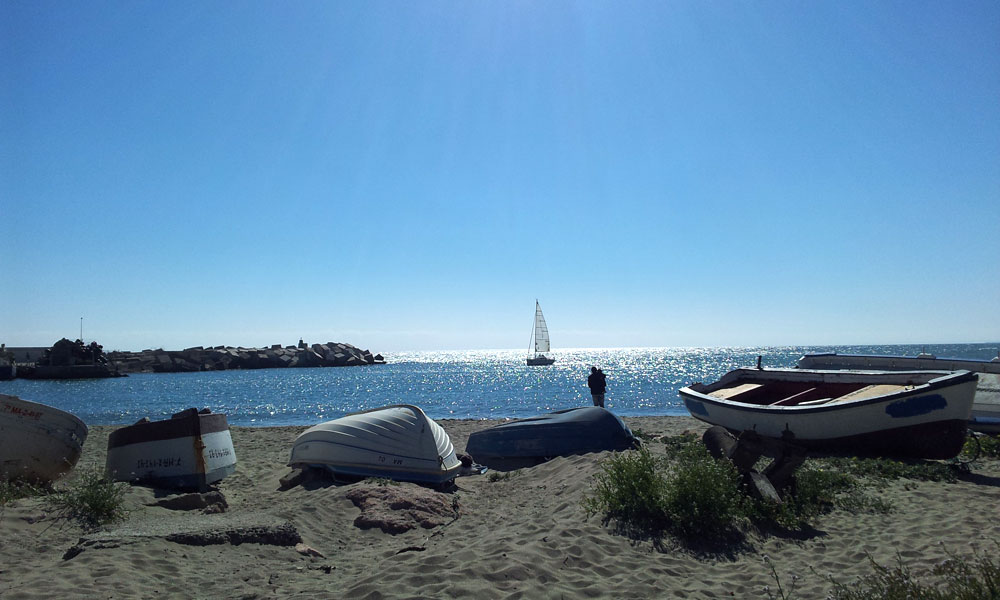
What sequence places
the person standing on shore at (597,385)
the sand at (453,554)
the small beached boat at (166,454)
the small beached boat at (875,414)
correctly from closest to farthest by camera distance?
1. the sand at (453,554)
2. the small beached boat at (166,454)
3. the small beached boat at (875,414)
4. the person standing on shore at (597,385)

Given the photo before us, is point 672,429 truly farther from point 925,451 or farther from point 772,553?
point 772,553

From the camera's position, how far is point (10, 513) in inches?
257

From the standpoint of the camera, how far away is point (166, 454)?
9664mm

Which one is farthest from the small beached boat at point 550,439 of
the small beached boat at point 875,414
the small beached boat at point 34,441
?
the small beached boat at point 34,441

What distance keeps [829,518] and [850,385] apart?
6.85 m

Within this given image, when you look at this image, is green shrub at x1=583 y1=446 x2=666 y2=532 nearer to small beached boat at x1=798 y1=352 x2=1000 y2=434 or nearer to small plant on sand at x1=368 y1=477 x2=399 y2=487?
small plant on sand at x1=368 y1=477 x2=399 y2=487

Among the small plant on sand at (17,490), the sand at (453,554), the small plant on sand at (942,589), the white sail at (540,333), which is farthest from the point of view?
the white sail at (540,333)

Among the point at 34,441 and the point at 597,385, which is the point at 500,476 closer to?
the point at 597,385

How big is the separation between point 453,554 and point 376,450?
480cm

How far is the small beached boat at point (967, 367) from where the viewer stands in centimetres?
1248

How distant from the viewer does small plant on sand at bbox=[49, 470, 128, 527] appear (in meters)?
6.76

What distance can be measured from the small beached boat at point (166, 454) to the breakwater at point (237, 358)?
7928cm

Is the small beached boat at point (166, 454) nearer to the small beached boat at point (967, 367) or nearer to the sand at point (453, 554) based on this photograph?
the sand at point (453, 554)

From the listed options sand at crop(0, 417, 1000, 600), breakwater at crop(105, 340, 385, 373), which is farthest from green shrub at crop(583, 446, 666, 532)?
breakwater at crop(105, 340, 385, 373)
